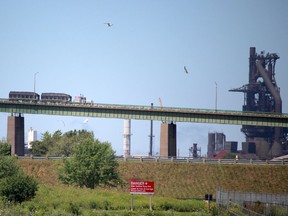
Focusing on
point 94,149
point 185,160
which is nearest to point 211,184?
point 185,160

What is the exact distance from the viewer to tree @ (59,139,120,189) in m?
92.9

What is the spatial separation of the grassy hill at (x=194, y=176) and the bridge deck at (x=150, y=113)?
22.4m

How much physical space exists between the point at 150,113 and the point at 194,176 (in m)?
30.3

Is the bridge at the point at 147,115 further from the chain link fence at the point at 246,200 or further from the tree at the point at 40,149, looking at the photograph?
the chain link fence at the point at 246,200

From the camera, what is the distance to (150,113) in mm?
140750

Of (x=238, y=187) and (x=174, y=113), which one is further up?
(x=174, y=113)

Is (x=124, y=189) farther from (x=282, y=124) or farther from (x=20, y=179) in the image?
(x=282, y=124)

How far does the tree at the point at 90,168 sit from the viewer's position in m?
92.9

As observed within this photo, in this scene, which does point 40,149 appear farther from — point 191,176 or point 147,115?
point 191,176

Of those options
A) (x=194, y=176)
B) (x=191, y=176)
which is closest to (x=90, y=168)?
(x=191, y=176)

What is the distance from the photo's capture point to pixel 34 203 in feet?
→ 198

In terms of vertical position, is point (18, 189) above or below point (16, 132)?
below

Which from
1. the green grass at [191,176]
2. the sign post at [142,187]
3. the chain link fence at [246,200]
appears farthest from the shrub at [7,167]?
the chain link fence at [246,200]

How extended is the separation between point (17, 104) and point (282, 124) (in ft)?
173
